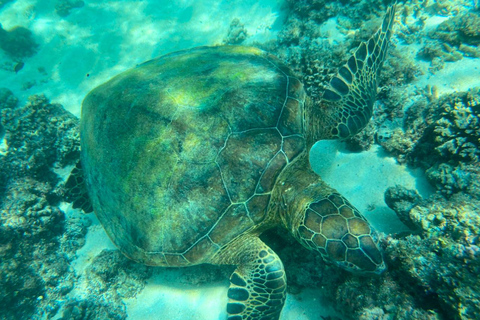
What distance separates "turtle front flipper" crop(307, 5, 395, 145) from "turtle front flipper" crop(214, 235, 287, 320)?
6.48 ft

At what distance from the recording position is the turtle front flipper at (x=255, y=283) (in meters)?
3.03

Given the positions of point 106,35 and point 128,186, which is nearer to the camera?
point 128,186

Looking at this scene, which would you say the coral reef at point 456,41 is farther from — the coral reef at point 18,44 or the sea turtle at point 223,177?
the coral reef at point 18,44

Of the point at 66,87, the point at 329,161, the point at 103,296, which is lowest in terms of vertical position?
the point at 103,296

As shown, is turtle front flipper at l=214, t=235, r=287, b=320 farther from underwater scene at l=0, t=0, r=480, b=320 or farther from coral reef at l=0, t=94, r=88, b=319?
coral reef at l=0, t=94, r=88, b=319

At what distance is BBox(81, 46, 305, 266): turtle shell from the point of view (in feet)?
10.2

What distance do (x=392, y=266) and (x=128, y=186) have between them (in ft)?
11.8

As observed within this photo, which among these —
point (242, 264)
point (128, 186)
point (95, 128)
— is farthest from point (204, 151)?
point (95, 128)

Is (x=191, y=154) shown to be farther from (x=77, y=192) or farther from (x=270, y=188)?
(x=77, y=192)

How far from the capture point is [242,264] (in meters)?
3.25

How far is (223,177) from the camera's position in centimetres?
308

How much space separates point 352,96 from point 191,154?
→ 9.50ft

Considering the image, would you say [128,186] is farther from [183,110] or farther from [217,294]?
[217,294]

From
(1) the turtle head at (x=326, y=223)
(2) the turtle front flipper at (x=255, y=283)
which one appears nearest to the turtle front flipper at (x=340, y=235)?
(1) the turtle head at (x=326, y=223)
